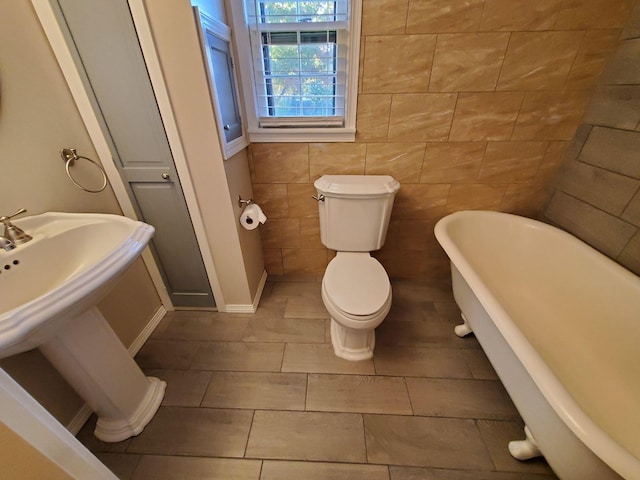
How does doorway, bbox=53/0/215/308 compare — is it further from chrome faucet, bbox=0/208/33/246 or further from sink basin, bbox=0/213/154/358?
chrome faucet, bbox=0/208/33/246

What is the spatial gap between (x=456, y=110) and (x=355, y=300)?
112 cm

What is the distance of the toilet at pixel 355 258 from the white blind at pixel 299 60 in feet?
1.32

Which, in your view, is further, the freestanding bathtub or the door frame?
the door frame

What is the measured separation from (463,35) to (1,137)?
1864 millimetres

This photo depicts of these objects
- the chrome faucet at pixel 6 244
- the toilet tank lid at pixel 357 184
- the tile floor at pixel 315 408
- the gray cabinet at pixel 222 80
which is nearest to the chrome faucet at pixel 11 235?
the chrome faucet at pixel 6 244

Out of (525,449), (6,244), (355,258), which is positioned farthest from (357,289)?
(6,244)

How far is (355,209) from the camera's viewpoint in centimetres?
143

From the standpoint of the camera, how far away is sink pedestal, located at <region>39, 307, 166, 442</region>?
0.85 meters

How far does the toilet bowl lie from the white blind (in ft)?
2.63

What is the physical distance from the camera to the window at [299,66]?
125 cm

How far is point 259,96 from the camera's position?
141 centimetres

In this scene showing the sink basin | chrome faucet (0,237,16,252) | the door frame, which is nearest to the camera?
the sink basin

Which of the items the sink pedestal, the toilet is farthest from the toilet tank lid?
the sink pedestal

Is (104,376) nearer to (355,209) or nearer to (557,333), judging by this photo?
(355,209)
